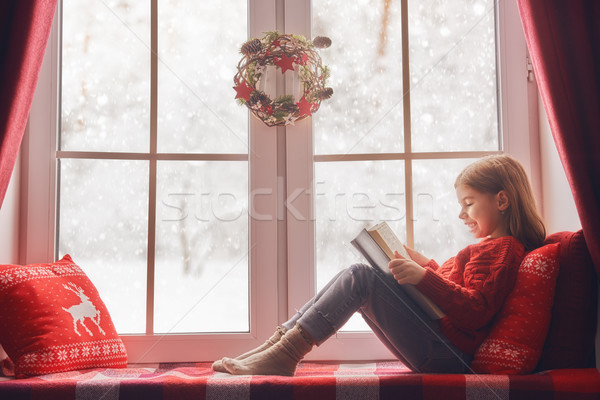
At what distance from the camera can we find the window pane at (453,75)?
1757 millimetres

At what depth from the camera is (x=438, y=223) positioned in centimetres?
173

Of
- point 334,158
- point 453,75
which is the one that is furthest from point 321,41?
point 453,75

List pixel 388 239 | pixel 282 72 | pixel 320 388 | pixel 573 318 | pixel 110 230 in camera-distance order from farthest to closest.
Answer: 1. pixel 110 230
2. pixel 282 72
3. pixel 388 239
4. pixel 573 318
5. pixel 320 388

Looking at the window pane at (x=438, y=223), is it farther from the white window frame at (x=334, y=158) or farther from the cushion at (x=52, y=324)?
the cushion at (x=52, y=324)

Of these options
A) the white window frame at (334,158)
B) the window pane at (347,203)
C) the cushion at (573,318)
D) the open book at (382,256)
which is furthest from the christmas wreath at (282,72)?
the cushion at (573,318)

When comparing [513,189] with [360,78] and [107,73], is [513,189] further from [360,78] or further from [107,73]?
[107,73]

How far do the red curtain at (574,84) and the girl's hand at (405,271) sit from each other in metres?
0.48

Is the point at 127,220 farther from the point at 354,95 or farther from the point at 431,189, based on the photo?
the point at 431,189

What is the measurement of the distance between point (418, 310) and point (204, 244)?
0.78 metres

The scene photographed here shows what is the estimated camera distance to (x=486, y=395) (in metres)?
1.19

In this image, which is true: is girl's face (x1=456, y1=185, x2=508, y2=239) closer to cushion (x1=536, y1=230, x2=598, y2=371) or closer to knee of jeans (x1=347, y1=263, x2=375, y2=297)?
cushion (x1=536, y1=230, x2=598, y2=371)

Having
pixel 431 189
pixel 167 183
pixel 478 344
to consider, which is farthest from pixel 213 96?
pixel 478 344

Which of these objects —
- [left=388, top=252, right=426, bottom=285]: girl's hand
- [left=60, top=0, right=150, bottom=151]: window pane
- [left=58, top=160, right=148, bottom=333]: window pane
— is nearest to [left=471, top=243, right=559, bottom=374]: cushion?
[left=388, top=252, right=426, bottom=285]: girl's hand

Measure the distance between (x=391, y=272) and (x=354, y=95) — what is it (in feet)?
2.33
